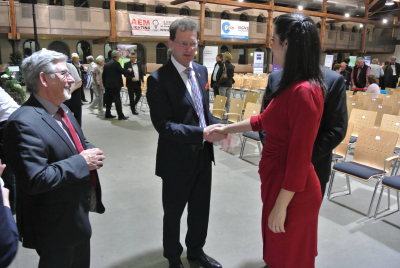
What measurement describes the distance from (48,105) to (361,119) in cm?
447

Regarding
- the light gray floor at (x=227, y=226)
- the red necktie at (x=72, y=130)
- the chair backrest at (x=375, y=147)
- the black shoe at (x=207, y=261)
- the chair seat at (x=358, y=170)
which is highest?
the red necktie at (x=72, y=130)

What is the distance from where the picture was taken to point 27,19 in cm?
1305

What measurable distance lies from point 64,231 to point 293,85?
1218 mm

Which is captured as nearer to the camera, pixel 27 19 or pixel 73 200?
pixel 73 200

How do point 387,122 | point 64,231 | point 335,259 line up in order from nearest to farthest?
point 64,231
point 335,259
point 387,122

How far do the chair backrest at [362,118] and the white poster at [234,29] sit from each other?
1413cm

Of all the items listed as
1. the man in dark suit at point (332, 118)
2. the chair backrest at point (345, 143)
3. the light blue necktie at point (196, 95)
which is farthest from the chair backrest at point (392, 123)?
the light blue necktie at point (196, 95)

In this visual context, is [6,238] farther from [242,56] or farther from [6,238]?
[242,56]

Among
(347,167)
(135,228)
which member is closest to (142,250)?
(135,228)

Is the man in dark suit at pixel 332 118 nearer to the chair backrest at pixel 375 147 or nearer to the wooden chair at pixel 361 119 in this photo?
the chair backrest at pixel 375 147

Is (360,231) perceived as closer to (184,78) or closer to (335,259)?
(335,259)

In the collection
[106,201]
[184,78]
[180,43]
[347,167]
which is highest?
[180,43]

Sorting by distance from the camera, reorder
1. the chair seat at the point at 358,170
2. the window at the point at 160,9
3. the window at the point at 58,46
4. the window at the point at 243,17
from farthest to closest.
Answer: the window at the point at 243,17, the window at the point at 160,9, the window at the point at 58,46, the chair seat at the point at 358,170

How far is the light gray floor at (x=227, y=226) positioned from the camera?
7.59 feet
